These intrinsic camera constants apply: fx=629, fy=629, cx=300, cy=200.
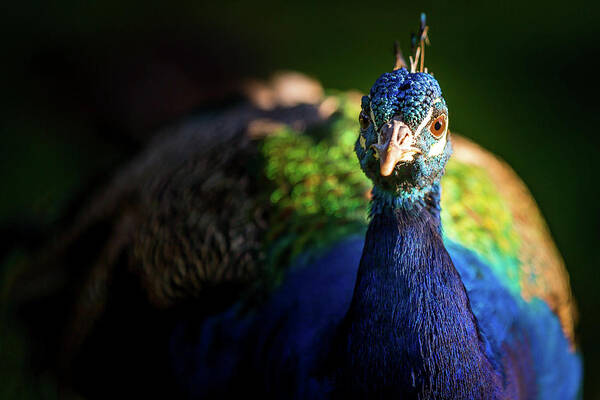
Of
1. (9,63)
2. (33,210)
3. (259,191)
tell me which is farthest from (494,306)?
(9,63)

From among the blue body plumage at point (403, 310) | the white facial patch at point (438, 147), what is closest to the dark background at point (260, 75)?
the blue body plumage at point (403, 310)

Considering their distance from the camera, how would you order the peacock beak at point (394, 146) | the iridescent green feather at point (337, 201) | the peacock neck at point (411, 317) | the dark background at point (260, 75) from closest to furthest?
the peacock beak at point (394, 146) → the peacock neck at point (411, 317) → the iridescent green feather at point (337, 201) → the dark background at point (260, 75)

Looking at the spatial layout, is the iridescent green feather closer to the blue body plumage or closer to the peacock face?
the blue body plumage

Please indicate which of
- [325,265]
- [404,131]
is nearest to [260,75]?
[325,265]

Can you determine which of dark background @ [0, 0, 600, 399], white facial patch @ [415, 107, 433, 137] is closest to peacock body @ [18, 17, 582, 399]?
white facial patch @ [415, 107, 433, 137]

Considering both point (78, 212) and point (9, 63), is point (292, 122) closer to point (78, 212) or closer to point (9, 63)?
point (78, 212)

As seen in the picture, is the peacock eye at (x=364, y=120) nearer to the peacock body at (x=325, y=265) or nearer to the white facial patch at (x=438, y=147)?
the peacock body at (x=325, y=265)
